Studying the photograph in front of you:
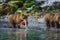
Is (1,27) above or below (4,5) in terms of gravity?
below

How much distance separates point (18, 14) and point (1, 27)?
1237mm

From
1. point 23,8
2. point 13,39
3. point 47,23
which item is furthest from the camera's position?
point 23,8

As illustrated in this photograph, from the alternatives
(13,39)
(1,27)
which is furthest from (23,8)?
(13,39)

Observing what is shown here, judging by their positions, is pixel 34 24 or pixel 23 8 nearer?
pixel 34 24

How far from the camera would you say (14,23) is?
→ 15094mm

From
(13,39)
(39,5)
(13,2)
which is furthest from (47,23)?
(13,39)

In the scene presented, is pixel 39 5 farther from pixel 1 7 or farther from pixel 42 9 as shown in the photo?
pixel 1 7

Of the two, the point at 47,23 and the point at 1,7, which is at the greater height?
the point at 1,7

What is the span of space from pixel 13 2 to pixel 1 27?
78.5 inches

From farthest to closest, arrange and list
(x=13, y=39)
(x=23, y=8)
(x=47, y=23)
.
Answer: (x=23, y=8)
(x=47, y=23)
(x=13, y=39)

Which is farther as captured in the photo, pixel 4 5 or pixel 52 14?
pixel 4 5

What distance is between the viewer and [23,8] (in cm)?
1592

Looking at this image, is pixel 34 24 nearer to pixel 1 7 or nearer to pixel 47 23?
pixel 47 23

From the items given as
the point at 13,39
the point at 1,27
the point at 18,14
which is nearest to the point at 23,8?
the point at 18,14
